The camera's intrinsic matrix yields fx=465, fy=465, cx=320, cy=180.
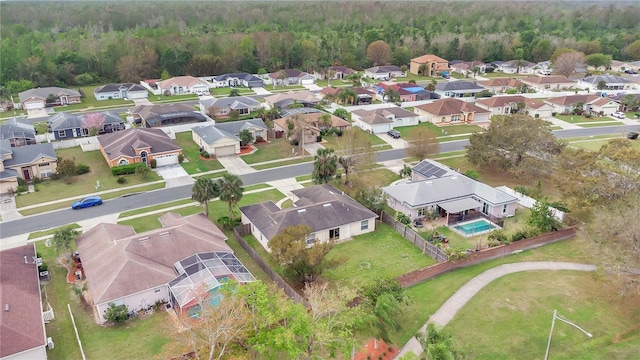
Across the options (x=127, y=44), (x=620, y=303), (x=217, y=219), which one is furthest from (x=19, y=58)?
(x=620, y=303)

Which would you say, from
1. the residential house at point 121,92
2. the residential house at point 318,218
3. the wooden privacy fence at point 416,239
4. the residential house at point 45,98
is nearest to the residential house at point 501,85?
the wooden privacy fence at point 416,239

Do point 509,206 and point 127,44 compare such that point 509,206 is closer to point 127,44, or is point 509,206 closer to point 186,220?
point 186,220

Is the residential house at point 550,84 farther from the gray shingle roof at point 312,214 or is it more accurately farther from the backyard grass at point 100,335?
the backyard grass at point 100,335

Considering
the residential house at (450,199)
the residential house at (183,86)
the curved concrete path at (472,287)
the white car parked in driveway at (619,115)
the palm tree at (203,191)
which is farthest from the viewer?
the residential house at (183,86)

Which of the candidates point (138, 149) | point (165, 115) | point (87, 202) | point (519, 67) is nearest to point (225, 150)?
point (138, 149)

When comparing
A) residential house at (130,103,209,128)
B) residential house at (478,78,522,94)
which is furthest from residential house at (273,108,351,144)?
residential house at (478,78,522,94)

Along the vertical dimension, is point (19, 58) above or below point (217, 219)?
above
